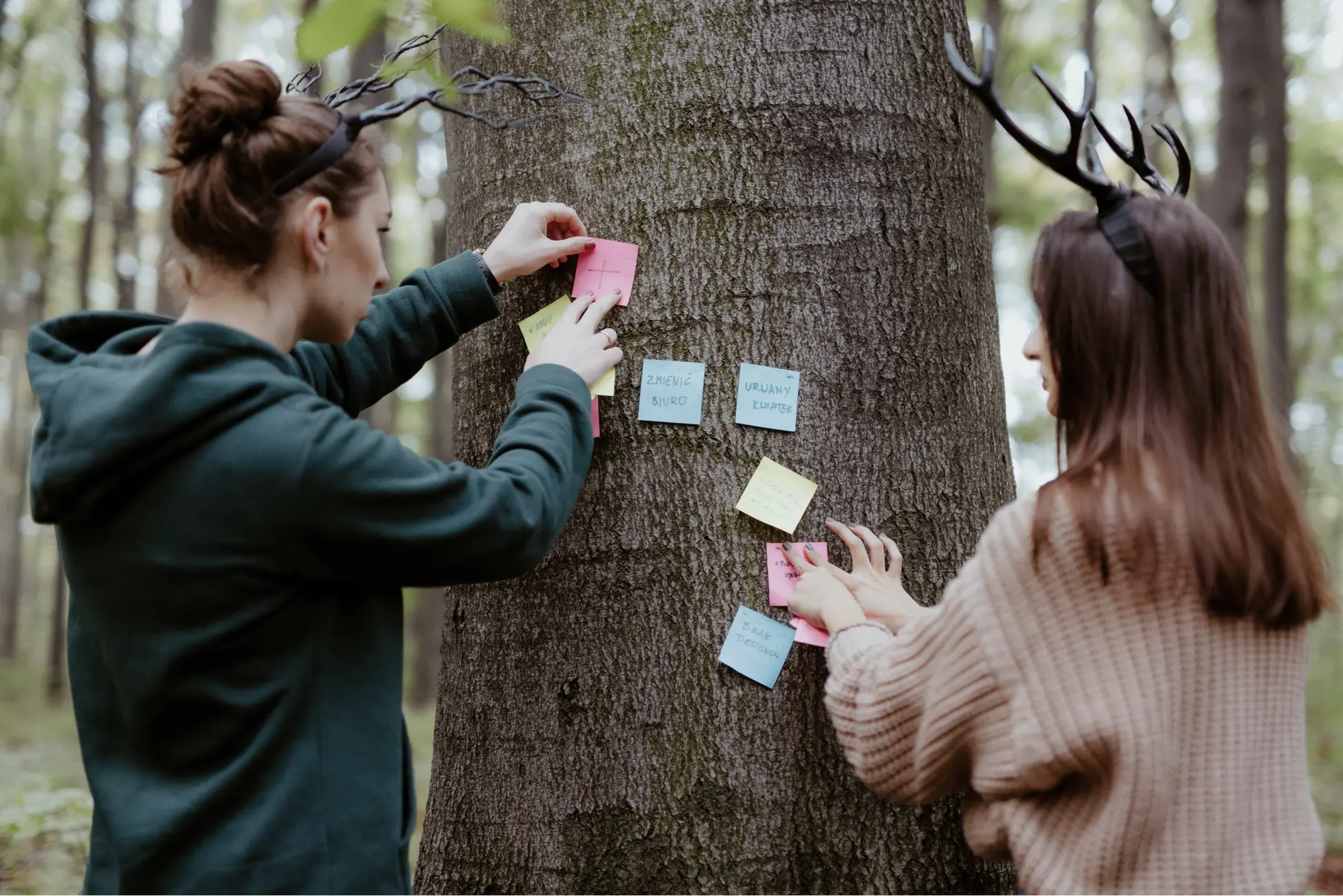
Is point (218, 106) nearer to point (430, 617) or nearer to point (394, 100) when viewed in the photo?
point (394, 100)

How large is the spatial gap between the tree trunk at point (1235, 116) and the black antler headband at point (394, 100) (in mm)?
6973

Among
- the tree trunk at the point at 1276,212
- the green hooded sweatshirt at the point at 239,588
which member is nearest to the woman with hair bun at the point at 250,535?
the green hooded sweatshirt at the point at 239,588

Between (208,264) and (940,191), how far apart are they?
1.47 metres

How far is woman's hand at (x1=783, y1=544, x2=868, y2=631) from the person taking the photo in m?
1.83

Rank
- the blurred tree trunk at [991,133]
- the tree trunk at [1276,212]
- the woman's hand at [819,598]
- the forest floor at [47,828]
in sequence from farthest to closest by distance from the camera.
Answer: the blurred tree trunk at [991,133] < the tree trunk at [1276,212] < the forest floor at [47,828] < the woman's hand at [819,598]

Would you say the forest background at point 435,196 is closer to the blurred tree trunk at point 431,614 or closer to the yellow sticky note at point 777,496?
the blurred tree trunk at point 431,614

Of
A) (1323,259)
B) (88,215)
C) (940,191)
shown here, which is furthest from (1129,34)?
(940,191)

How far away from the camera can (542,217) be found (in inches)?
82.0

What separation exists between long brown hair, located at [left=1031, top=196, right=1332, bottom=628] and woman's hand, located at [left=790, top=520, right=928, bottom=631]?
1.55ft

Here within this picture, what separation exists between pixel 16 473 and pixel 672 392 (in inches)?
845

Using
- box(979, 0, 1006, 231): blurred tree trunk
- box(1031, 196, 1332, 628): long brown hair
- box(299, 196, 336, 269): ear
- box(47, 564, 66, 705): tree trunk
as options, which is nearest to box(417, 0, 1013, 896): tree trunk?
box(1031, 196, 1332, 628): long brown hair

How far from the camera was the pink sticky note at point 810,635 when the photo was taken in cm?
195

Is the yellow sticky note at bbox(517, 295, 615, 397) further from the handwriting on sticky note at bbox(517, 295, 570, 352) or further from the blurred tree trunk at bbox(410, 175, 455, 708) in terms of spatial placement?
the blurred tree trunk at bbox(410, 175, 455, 708)

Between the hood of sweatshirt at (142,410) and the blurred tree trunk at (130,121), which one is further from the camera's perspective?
the blurred tree trunk at (130,121)
